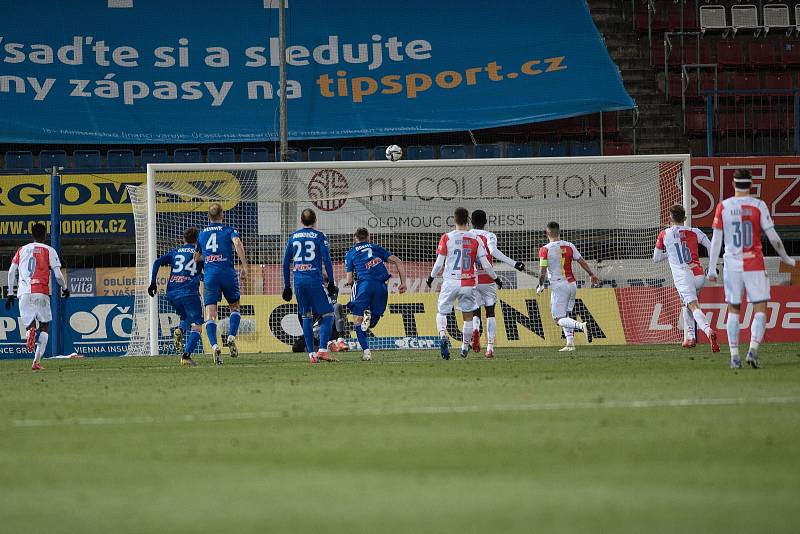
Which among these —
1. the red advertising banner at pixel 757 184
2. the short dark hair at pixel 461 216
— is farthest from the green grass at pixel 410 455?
the red advertising banner at pixel 757 184

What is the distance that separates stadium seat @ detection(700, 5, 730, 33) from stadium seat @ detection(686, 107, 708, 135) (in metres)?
3.11

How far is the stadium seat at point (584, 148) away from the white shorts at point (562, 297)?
36.7 feet

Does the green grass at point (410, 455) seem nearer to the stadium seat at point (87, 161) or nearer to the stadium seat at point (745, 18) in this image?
the stadium seat at point (87, 161)

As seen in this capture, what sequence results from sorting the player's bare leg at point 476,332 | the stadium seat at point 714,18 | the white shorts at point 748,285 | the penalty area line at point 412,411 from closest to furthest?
1. the penalty area line at point 412,411
2. the white shorts at point 748,285
3. the player's bare leg at point 476,332
4. the stadium seat at point 714,18

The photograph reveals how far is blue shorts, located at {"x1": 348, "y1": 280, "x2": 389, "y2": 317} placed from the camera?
59.7 feet

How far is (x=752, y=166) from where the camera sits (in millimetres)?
21766

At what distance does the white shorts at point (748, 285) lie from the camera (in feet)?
41.4

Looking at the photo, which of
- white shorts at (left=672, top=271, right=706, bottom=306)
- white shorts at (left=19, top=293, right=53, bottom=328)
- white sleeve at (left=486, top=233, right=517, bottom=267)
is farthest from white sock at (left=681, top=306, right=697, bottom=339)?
white shorts at (left=19, top=293, right=53, bottom=328)

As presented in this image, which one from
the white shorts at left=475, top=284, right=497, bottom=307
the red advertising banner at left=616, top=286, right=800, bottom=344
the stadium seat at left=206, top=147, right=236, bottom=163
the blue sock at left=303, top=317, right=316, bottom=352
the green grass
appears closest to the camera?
the green grass

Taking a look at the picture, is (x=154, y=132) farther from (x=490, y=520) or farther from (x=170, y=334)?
(x=490, y=520)

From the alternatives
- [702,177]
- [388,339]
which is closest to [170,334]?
[388,339]

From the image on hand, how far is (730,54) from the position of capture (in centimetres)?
3356

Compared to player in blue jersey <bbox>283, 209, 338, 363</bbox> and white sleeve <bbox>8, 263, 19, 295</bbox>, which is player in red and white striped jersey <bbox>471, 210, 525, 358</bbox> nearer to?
player in blue jersey <bbox>283, 209, 338, 363</bbox>

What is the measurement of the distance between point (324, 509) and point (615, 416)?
11.5ft
